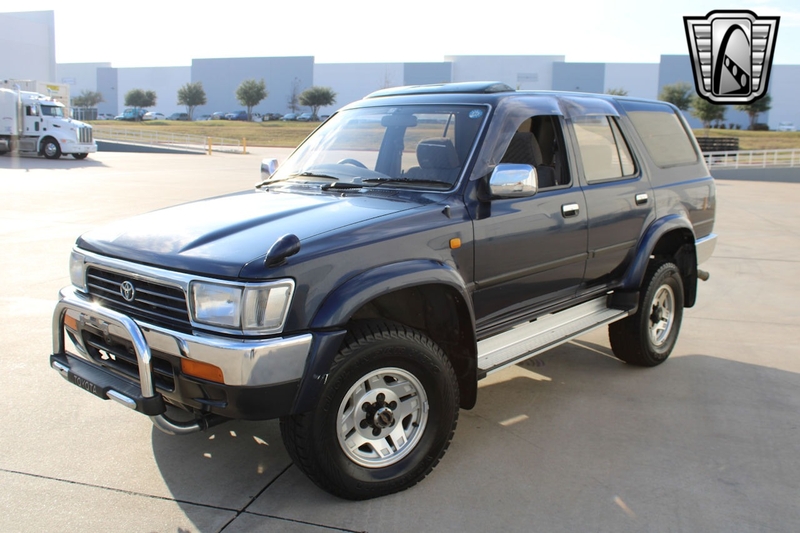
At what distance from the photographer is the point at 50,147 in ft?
94.7

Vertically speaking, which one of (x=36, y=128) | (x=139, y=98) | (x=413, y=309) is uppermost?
(x=139, y=98)

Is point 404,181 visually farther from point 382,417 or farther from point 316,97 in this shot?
point 316,97

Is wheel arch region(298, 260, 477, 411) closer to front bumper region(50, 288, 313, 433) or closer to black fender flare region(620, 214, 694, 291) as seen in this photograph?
front bumper region(50, 288, 313, 433)

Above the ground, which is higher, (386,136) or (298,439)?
(386,136)

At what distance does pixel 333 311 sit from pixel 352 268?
9.2 inches

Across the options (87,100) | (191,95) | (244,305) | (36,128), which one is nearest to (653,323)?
(244,305)

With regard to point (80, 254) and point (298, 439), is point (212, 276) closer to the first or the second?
point (298, 439)

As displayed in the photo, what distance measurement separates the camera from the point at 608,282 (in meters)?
5.09

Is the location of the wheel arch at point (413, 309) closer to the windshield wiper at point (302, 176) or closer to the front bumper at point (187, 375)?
the front bumper at point (187, 375)

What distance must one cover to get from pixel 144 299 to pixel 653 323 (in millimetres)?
3778

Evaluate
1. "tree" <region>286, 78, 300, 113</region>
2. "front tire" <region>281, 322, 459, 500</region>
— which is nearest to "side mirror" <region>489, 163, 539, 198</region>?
"front tire" <region>281, 322, 459, 500</region>

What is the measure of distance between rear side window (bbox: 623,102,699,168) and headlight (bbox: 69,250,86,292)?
3.85 metres

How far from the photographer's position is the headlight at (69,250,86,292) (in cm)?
370

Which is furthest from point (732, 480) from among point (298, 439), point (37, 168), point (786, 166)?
point (786, 166)
